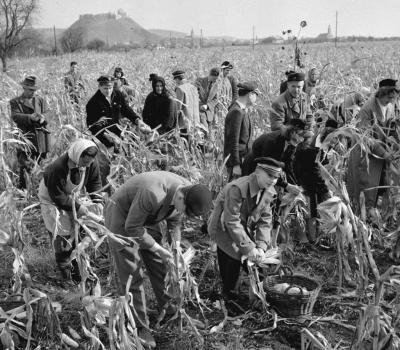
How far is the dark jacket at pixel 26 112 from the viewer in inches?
215

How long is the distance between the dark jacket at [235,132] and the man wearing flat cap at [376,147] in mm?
958

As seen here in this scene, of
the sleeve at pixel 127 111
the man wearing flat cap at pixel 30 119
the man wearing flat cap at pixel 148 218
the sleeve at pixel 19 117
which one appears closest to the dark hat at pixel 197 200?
the man wearing flat cap at pixel 148 218

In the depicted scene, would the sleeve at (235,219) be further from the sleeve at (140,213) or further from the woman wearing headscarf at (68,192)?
the woman wearing headscarf at (68,192)

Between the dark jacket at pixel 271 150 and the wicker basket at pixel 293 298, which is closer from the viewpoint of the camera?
the wicker basket at pixel 293 298

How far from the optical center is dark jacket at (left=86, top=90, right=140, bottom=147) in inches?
201

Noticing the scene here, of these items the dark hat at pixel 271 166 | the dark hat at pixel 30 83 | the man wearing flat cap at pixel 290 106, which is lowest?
the dark hat at pixel 271 166

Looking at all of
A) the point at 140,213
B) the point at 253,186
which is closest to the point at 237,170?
the point at 253,186

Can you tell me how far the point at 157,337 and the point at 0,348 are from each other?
3.08ft

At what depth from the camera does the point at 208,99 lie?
678 centimetres

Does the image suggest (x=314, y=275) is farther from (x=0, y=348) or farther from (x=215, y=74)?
(x=215, y=74)

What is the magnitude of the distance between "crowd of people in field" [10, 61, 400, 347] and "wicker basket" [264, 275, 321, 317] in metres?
0.25

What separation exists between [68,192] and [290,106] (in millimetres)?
2231

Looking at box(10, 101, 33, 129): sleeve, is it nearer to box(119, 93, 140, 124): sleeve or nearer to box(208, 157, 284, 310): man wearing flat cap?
Result: box(119, 93, 140, 124): sleeve

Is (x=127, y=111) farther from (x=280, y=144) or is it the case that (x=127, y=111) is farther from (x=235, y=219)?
(x=235, y=219)
